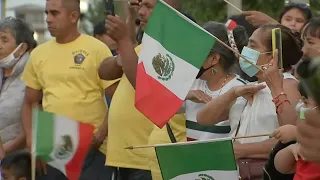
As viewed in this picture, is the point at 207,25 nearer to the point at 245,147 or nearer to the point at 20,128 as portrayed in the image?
the point at 245,147

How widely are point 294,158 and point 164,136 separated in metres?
1.67

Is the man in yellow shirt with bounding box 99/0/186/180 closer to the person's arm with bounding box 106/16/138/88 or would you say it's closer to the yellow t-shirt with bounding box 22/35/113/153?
the person's arm with bounding box 106/16/138/88

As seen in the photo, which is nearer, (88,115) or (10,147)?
(88,115)

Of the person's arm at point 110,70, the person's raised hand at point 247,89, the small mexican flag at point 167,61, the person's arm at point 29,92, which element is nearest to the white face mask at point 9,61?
the person's arm at point 29,92

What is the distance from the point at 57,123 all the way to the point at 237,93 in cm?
119

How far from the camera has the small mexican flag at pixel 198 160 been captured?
5.38m

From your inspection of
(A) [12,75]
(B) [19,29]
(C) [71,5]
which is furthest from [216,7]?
(C) [71,5]

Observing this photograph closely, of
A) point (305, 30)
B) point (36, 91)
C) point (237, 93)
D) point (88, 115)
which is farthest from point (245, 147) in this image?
point (36, 91)

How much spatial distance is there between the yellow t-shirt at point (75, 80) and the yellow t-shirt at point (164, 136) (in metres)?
0.96

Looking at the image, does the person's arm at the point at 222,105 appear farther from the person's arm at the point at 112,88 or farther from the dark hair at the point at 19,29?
the dark hair at the point at 19,29

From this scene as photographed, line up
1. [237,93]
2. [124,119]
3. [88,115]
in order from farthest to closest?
[88,115] → [124,119] → [237,93]

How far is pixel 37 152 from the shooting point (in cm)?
580

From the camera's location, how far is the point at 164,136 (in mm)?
6340

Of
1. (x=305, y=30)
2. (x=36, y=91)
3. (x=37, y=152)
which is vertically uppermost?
(x=305, y=30)
